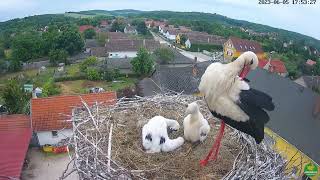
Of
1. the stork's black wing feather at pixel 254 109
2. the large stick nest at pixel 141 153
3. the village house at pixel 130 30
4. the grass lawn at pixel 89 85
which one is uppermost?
the stork's black wing feather at pixel 254 109

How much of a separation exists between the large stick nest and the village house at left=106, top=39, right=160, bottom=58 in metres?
29.6

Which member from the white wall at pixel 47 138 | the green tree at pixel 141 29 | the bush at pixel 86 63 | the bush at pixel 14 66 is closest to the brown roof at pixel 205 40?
the green tree at pixel 141 29

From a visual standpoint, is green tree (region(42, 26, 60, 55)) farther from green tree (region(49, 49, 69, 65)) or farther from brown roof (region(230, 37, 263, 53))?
brown roof (region(230, 37, 263, 53))

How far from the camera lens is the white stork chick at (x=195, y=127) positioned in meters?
5.21

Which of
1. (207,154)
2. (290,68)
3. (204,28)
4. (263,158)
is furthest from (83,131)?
(204,28)

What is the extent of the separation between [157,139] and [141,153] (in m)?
0.29

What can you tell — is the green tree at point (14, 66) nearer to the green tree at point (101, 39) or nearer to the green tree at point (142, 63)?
the green tree at point (142, 63)

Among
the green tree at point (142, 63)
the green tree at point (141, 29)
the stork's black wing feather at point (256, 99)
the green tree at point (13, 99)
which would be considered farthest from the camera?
the green tree at point (141, 29)

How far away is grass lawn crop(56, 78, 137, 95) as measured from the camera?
22.8m

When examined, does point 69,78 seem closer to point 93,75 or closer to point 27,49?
point 93,75

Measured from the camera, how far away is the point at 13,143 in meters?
10.9

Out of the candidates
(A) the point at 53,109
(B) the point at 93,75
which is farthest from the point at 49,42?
(A) the point at 53,109

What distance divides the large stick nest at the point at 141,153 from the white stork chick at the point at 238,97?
22.5 inches

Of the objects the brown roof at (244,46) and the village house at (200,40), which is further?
the village house at (200,40)
